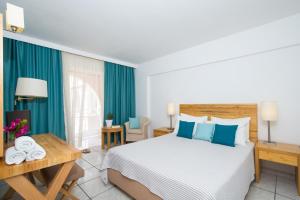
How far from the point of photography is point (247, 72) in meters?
2.88

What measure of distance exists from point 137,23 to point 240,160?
258cm

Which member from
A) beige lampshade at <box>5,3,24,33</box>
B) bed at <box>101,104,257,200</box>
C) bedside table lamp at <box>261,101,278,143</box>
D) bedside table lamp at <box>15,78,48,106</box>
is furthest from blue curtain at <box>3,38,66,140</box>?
bedside table lamp at <box>261,101,278,143</box>

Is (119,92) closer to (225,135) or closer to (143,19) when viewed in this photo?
(143,19)

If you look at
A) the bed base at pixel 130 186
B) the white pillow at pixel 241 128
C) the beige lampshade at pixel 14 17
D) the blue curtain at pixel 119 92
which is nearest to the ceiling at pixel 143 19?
the beige lampshade at pixel 14 17

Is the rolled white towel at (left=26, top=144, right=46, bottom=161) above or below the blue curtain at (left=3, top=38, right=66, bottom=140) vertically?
below

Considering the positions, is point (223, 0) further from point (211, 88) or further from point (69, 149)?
point (69, 149)

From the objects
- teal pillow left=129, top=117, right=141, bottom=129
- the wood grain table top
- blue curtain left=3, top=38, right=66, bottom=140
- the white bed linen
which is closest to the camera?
the wood grain table top

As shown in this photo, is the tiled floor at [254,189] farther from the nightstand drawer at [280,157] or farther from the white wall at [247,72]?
the white wall at [247,72]

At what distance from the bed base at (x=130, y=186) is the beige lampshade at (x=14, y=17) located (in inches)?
79.3

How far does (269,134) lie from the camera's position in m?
2.46

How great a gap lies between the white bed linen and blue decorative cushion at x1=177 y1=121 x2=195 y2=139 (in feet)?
1.42

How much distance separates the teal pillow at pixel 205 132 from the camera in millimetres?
2736

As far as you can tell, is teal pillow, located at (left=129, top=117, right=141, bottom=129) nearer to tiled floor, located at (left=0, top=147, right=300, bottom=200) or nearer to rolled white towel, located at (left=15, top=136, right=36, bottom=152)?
tiled floor, located at (left=0, top=147, right=300, bottom=200)

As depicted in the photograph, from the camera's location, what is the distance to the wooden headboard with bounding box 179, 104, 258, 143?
2754 millimetres
